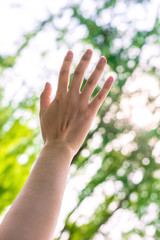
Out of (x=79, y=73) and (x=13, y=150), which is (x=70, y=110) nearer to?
(x=79, y=73)

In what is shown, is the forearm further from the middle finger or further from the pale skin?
the middle finger

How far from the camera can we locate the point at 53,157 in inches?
18.2

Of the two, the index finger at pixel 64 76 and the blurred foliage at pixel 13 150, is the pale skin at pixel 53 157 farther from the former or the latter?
the blurred foliage at pixel 13 150

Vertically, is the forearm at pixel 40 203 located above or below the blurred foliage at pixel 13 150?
above

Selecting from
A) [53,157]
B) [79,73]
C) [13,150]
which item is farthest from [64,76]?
[13,150]

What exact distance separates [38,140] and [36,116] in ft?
1.26

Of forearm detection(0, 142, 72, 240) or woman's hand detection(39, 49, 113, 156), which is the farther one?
woman's hand detection(39, 49, 113, 156)

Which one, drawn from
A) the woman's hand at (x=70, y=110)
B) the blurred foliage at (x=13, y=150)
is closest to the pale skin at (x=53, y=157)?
the woman's hand at (x=70, y=110)

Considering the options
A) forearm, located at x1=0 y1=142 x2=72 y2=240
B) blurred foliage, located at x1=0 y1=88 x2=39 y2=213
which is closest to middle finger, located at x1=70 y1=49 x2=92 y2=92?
forearm, located at x1=0 y1=142 x2=72 y2=240

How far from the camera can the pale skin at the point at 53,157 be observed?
1.21 feet

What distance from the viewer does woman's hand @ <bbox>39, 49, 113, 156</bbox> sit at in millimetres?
529

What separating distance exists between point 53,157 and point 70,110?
14cm

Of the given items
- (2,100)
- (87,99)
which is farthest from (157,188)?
(87,99)

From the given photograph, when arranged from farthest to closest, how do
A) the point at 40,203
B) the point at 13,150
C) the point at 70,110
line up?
the point at 13,150
the point at 70,110
the point at 40,203
